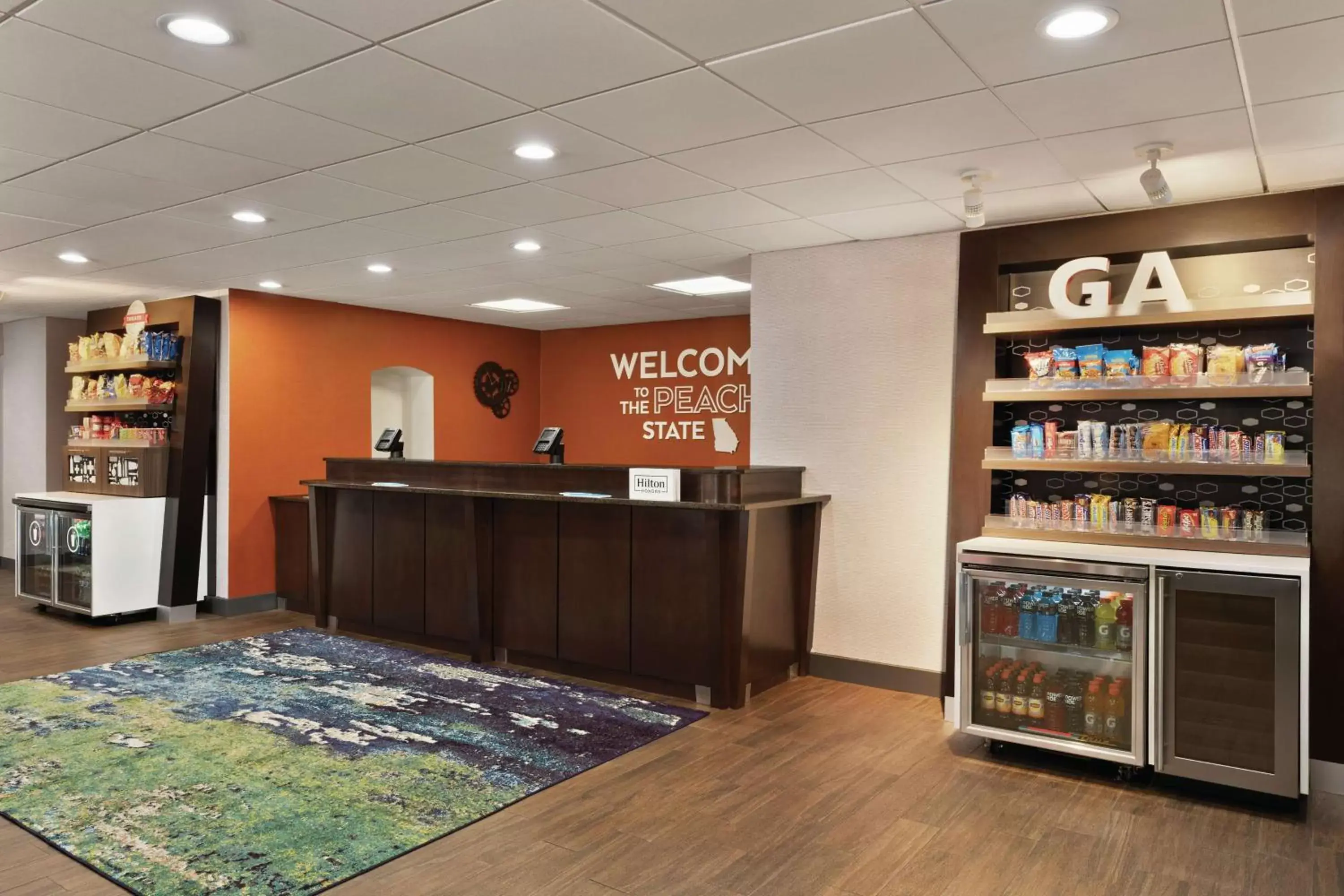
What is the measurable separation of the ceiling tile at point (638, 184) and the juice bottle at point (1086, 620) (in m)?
2.57

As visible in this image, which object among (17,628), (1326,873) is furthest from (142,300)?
(1326,873)

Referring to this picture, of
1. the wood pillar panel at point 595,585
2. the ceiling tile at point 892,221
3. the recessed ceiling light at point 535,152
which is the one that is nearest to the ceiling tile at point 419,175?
the recessed ceiling light at point 535,152

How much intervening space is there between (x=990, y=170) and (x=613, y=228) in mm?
2176

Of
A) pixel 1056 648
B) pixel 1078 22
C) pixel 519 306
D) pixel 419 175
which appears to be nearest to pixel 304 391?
pixel 519 306

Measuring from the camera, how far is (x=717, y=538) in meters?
5.17

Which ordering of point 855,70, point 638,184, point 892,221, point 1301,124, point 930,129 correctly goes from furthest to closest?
point 892,221
point 638,184
point 930,129
point 1301,124
point 855,70

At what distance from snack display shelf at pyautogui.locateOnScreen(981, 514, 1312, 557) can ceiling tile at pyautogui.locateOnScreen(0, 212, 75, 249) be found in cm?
552

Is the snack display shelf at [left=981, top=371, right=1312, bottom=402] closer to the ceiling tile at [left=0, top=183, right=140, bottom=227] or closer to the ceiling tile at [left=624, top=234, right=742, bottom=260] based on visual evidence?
the ceiling tile at [left=624, top=234, right=742, bottom=260]

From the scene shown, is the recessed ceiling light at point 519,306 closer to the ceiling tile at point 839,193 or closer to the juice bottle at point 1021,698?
the ceiling tile at point 839,193

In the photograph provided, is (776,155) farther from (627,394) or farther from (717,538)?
(627,394)

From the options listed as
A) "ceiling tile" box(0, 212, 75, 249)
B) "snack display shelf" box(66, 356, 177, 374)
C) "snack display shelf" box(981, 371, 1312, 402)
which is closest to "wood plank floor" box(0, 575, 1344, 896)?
"snack display shelf" box(981, 371, 1312, 402)

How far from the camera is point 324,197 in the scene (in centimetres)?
467

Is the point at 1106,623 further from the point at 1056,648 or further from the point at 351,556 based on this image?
the point at 351,556

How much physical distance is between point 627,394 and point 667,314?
3.75 feet
